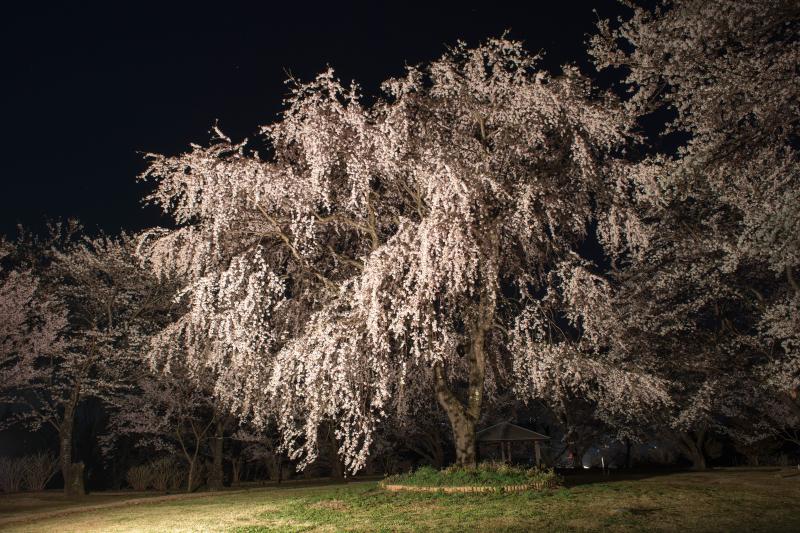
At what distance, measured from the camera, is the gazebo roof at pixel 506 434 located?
2945 cm

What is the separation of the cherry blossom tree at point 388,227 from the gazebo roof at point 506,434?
15306 millimetres

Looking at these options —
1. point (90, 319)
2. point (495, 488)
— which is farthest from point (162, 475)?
point (495, 488)

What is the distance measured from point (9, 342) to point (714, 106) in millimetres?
22193

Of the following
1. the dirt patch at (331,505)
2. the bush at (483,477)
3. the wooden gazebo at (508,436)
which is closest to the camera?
the dirt patch at (331,505)

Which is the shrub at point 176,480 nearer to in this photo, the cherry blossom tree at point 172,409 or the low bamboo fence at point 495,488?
the cherry blossom tree at point 172,409

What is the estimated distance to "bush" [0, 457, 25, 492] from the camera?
2392cm

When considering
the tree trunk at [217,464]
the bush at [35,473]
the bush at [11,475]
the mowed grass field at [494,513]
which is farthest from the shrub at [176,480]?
the mowed grass field at [494,513]

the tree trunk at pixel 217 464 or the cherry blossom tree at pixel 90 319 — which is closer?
the cherry blossom tree at pixel 90 319

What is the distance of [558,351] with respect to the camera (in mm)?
12969

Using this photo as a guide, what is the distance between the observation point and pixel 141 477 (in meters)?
26.9

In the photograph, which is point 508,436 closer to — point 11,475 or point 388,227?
point 388,227

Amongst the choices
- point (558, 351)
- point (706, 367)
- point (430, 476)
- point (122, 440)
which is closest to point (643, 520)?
point (558, 351)

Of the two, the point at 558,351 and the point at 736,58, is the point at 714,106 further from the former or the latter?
the point at 558,351

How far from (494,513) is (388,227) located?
26.3ft
